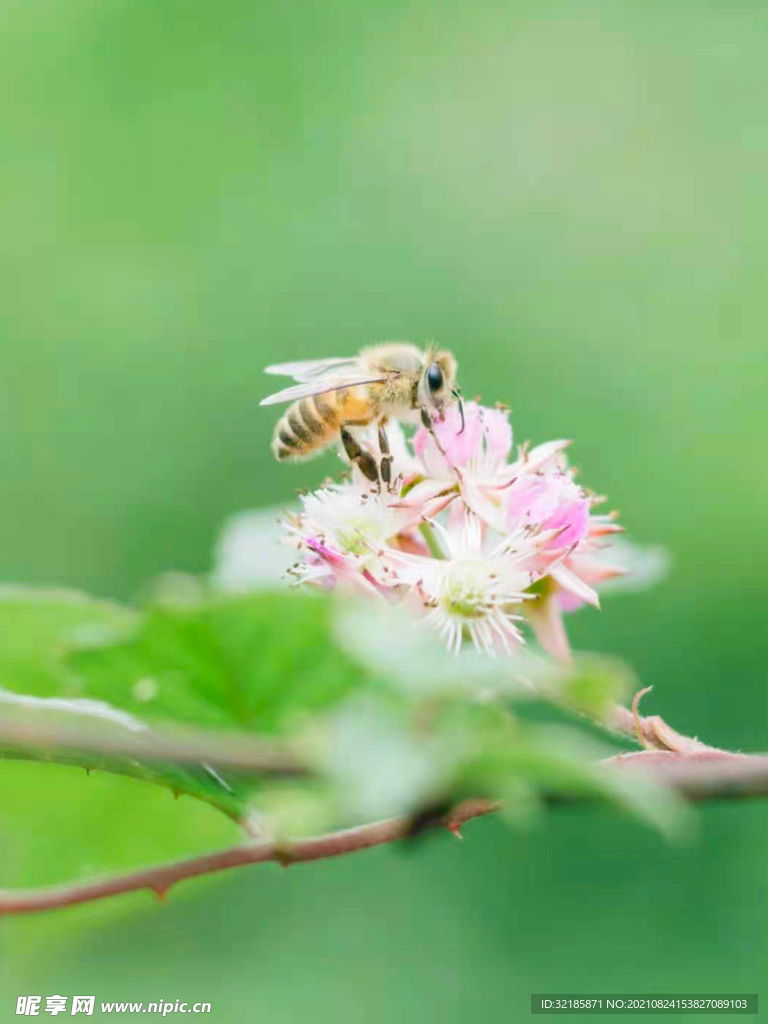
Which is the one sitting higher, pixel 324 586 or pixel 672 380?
pixel 672 380

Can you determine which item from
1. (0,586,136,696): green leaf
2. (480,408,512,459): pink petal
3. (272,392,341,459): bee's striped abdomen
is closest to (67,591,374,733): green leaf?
(0,586,136,696): green leaf

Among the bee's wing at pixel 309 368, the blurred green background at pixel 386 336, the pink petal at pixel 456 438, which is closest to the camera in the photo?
the pink petal at pixel 456 438

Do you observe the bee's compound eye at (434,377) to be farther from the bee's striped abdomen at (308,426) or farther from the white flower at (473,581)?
the white flower at (473,581)

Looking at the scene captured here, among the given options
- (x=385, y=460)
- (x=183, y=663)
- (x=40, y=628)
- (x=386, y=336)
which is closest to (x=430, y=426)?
(x=385, y=460)

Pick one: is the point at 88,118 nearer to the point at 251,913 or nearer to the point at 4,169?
the point at 4,169

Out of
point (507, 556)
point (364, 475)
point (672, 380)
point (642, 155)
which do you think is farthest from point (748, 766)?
point (642, 155)

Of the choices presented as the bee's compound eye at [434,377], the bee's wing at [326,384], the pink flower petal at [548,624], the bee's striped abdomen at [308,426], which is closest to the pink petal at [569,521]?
the pink flower petal at [548,624]
